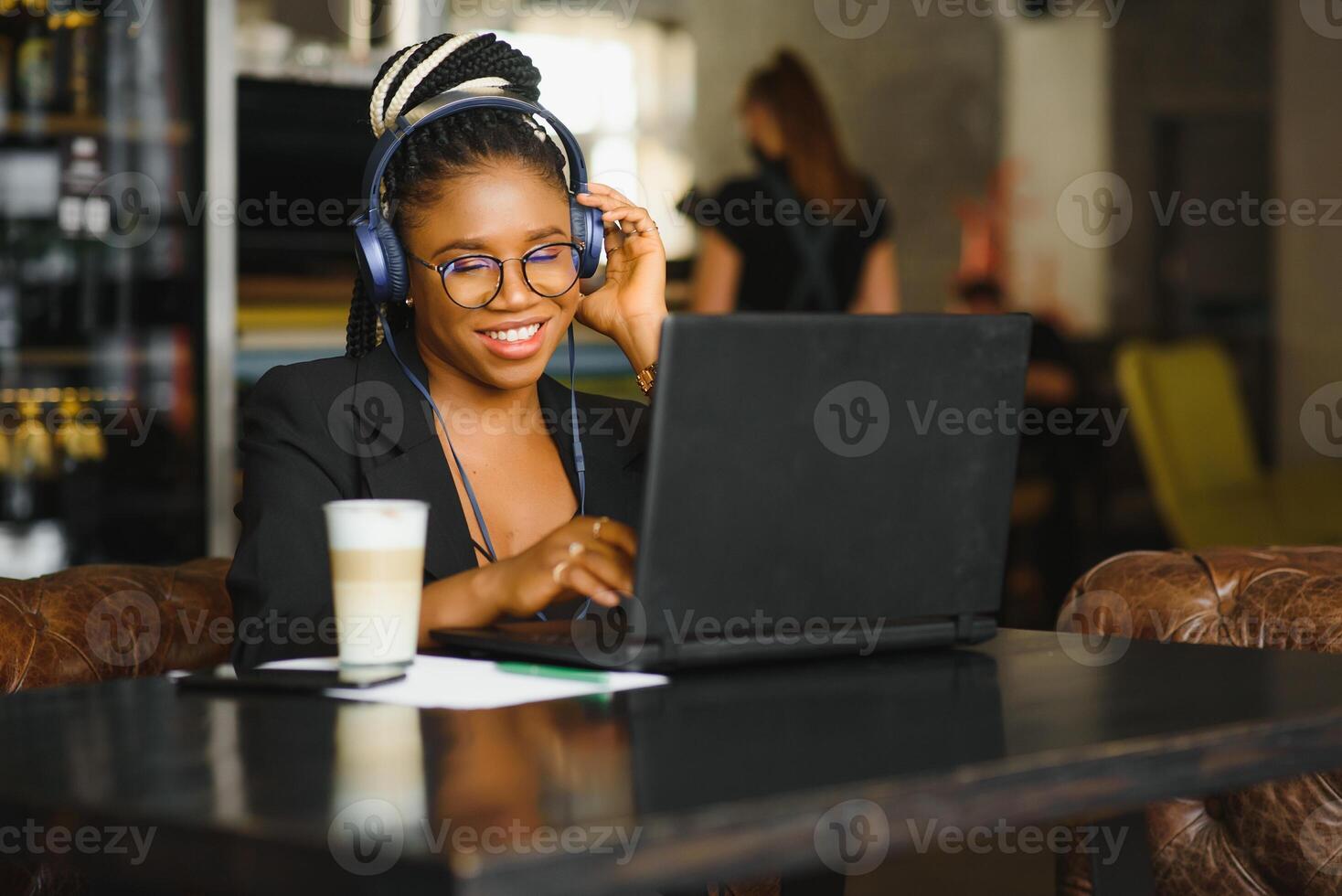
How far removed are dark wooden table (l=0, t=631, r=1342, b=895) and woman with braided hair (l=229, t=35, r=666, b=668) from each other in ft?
1.19

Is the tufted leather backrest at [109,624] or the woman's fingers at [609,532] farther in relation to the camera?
the tufted leather backrest at [109,624]

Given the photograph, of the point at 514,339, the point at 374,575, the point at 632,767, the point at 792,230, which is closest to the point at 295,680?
the point at 374,575

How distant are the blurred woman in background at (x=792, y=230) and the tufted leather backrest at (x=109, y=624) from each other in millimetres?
2387

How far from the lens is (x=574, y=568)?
48.1 inches

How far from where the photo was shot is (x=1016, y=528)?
5.65 meters

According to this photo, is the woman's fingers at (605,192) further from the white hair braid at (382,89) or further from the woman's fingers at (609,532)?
the woman's fingers at (609,532)

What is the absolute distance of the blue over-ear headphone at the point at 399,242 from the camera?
5.35 feet

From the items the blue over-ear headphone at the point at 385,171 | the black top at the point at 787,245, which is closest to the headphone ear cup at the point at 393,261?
the blue over-ear headphone at the point at 385,171

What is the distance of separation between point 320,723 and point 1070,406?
4.98 metres

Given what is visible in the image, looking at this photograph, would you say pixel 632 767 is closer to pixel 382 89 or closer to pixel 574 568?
pixel 574 568

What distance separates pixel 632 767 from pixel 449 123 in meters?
1.01

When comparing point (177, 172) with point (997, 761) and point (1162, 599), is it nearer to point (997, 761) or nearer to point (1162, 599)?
point (1162, 599)

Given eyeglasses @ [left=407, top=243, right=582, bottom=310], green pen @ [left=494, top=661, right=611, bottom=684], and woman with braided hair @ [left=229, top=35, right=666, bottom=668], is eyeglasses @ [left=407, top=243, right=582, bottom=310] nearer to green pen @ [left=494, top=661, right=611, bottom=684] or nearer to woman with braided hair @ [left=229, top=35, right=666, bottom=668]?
woman with braided hair @ [left=229, top=35, right=666, bottom=668]

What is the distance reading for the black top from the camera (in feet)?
13.4
